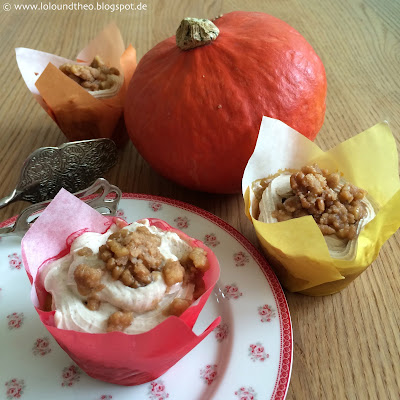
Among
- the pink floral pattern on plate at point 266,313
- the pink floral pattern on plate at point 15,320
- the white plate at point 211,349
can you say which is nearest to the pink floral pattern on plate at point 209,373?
the white plate at point 211,349

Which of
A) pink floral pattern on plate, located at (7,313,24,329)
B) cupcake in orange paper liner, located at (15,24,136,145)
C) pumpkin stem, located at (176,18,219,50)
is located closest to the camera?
pink floral pattern on plate, located at (7,313,24,329)

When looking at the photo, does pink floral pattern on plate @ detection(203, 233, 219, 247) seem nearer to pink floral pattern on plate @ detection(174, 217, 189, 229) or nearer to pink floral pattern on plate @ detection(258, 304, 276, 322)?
pink floral pattern on plate @ detection(174, 217, 189, 229)

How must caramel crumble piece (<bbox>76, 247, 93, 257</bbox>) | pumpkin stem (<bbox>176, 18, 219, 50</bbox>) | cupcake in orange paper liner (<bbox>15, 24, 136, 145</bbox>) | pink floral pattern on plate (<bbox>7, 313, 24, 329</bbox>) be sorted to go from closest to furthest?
caramel crumble piece (<bbox>76, 247, 93, 257</bbox>) → pink floral pattern on plate (<bbox>7, 313, 24, 329</bbox>) → pumpkin stem (<bbox>176, 18, 219, 50</bbox>) → cupcake in orange paper liner (<bbox>15, 24, 136, 145</bbox>)

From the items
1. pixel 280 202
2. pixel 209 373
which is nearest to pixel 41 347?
pixel 209 373

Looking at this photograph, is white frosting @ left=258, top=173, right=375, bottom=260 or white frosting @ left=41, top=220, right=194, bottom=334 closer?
white frosting @ left=41, top=220, right=194, bottom=334

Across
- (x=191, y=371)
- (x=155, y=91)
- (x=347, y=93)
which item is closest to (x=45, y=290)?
(x=191, y=371)

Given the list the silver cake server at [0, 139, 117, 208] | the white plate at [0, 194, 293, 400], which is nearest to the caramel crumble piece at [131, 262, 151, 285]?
the white plate at [0, 194, 293, 400]

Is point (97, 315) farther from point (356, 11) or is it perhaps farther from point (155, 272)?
point (356, 11)
